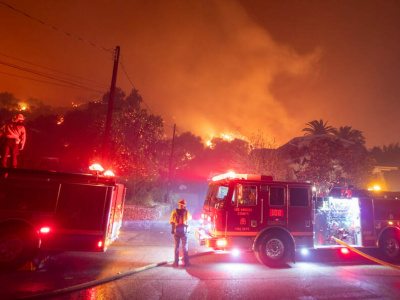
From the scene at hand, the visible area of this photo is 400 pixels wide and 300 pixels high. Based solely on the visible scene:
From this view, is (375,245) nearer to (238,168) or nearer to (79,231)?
(79,231)

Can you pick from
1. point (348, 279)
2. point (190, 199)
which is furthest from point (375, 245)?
point (190, 199)

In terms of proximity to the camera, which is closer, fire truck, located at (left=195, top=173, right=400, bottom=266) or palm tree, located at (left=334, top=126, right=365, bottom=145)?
fire truck, located at (left=195, top=173, right=400, bottom=266)

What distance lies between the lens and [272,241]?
24.3 feet

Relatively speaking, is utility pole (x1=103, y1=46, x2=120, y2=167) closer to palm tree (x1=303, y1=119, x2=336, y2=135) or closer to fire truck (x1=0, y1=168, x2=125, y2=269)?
fire truck (x1=0, y1=168, x2=125, y2=269)

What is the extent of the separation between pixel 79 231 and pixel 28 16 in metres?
9.51

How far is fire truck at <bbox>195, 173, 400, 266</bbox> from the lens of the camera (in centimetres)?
723

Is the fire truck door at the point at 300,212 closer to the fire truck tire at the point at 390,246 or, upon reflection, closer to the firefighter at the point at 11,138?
the fire truck tire at the point at 390,246

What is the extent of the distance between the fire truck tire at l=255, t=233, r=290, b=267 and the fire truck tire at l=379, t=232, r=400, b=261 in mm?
3899

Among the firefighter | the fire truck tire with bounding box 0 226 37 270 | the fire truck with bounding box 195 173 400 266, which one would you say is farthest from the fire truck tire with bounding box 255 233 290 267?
the firefighter

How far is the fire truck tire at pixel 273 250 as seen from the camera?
23.6 ft

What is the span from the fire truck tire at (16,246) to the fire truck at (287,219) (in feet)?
14.8

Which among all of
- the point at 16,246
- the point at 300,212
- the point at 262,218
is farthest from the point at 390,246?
the point at 16,246

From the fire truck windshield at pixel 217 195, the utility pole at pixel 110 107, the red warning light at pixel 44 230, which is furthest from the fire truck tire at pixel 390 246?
the utility pole at pixel 110 107

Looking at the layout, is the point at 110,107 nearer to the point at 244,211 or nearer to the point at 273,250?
the point at 244,211
